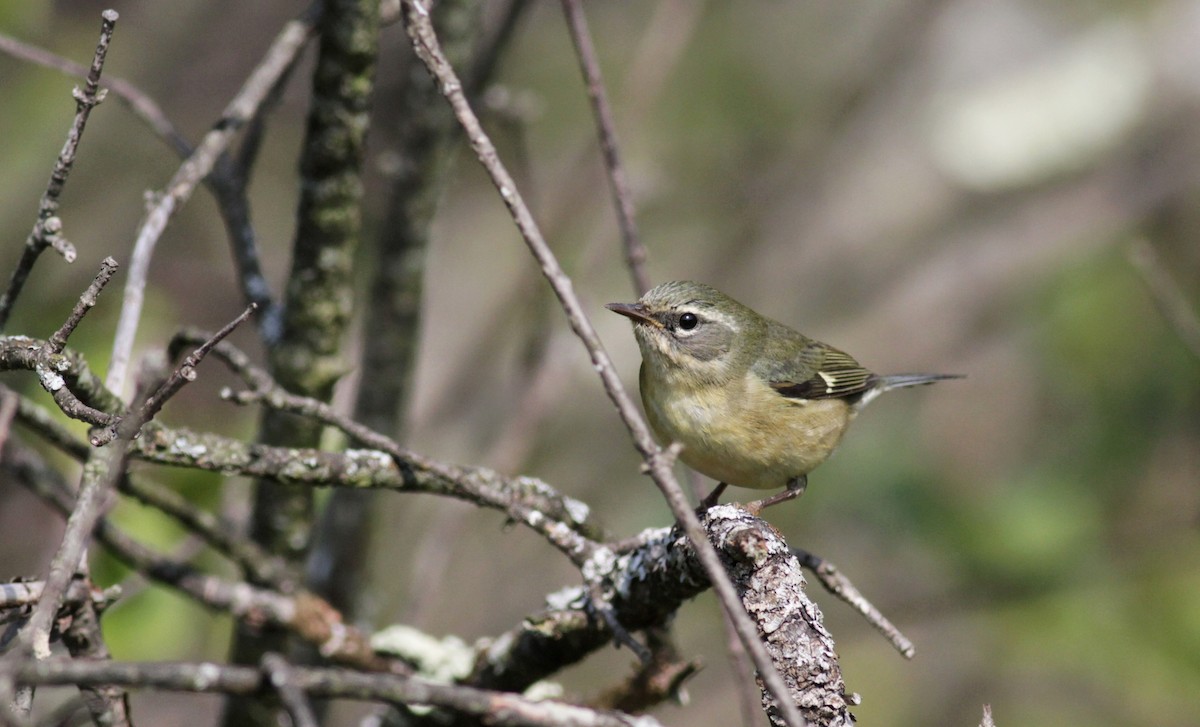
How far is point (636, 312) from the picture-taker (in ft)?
12.6

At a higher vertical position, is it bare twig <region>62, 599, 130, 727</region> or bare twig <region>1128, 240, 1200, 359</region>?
bare twig <region>1128, 240, 1200, 359</region>

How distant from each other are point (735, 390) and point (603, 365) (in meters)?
2.18

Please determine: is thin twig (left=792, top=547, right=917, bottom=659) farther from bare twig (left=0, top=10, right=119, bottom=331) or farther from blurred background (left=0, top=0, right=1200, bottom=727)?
blurred background (left=0, top=0, right=1200, bottom=727)

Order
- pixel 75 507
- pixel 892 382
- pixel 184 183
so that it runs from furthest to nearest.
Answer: pixel 892 382, pixel 184 183, pixel 75 507

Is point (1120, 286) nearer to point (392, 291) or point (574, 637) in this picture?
point (392, 291)

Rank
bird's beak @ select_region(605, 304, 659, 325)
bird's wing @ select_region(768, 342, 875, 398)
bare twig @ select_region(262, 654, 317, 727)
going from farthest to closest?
bird's wing @ select_region(768, 342, 875, 398) → bird's beak @ select_region(605, 304, 659, 325) → bare twig @ select_region(262, 654, 317, 727)

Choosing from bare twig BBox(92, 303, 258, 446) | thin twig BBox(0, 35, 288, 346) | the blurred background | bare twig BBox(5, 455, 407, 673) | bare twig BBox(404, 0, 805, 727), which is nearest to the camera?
bare twig BBox(404, 0, 805, 727)

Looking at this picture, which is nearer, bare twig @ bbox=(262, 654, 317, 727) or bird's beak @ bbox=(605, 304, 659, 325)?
bare twig @ bbox=(262, 654, 317, 727)

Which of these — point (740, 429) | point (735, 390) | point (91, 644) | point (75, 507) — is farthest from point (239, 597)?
point (735, 390)

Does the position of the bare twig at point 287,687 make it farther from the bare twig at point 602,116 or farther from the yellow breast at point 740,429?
the yellow breast at point 740,429

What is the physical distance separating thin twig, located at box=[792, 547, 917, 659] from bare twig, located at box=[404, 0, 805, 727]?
1.50 ft

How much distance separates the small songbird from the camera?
3551mm

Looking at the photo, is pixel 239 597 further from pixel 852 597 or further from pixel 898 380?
pixel 898 380

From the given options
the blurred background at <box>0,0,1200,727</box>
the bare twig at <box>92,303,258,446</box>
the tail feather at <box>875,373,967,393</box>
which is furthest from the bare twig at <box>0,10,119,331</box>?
the tail feather at <box>875,373,967,393</box>
